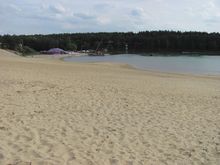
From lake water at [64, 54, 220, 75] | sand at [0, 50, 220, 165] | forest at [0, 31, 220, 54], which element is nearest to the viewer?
sand at [0, 50, 220, 165]

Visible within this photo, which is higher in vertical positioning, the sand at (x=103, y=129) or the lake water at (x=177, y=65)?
the sand at (x=103, y=129)

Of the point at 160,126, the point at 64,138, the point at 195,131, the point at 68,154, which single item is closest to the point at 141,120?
the point at 160,126

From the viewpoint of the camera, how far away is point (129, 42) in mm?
178250

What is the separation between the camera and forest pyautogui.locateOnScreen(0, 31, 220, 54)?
149650mm

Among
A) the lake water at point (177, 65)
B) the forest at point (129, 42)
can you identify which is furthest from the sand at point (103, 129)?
the forest at point (129, 42)

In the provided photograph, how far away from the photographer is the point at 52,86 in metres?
15.7

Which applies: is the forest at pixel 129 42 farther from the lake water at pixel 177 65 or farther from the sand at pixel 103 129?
the sand at pixel 103 129

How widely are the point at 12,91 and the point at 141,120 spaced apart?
5.06m

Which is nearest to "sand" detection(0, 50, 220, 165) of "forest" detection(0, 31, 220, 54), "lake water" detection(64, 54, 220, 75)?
"lake water" detection(64, 54, 220, 75)

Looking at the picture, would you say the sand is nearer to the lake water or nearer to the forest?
the lake water

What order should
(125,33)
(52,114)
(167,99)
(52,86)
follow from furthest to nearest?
(125,33) < (52,86) < (167,99) < (52,114)

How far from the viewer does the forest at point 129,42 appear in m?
150

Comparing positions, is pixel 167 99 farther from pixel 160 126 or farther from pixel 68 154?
pixel 68 154

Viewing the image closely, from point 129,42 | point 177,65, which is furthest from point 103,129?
point 129,42
